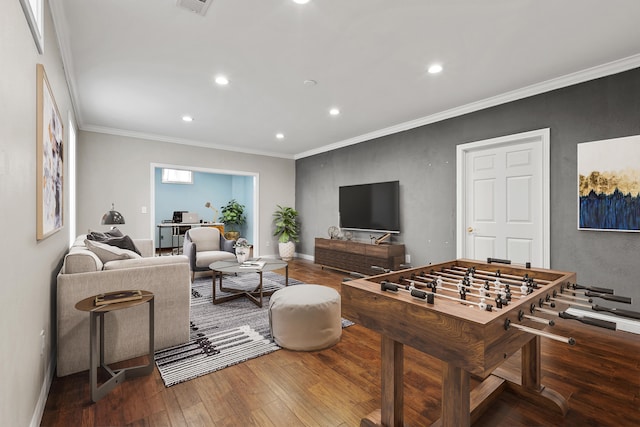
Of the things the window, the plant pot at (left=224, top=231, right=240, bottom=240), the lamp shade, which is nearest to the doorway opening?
the window

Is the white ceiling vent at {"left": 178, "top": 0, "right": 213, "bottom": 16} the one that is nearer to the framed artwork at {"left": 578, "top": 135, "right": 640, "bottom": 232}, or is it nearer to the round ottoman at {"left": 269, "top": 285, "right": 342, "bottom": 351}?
the round ottoman at {"left": 269, "top": 285, "right": 342, "bottom": 351}

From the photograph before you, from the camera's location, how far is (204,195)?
29.0ft

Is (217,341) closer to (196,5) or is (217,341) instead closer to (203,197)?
(196,5)

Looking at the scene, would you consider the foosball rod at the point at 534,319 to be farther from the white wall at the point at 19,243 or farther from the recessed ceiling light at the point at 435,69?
the recessed ceiling light at the point at 435,69

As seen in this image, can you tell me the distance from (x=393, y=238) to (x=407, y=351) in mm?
2743

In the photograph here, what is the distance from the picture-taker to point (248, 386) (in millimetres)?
1926

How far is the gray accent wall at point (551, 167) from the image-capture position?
9.30 feet

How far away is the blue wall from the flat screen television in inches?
144

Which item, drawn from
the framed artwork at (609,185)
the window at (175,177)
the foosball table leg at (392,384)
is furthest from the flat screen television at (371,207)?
the window at (175,177)

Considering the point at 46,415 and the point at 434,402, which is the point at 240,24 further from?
the point at 434,402

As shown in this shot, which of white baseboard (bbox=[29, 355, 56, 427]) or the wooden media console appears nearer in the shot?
white baseboard (bbox=[29, 355, 56, 427])

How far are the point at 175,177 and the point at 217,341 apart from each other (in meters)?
6.87

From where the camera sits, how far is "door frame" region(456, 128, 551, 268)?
3.28m

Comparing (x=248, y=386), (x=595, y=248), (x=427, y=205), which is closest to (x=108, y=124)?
(x=248, y=386)
